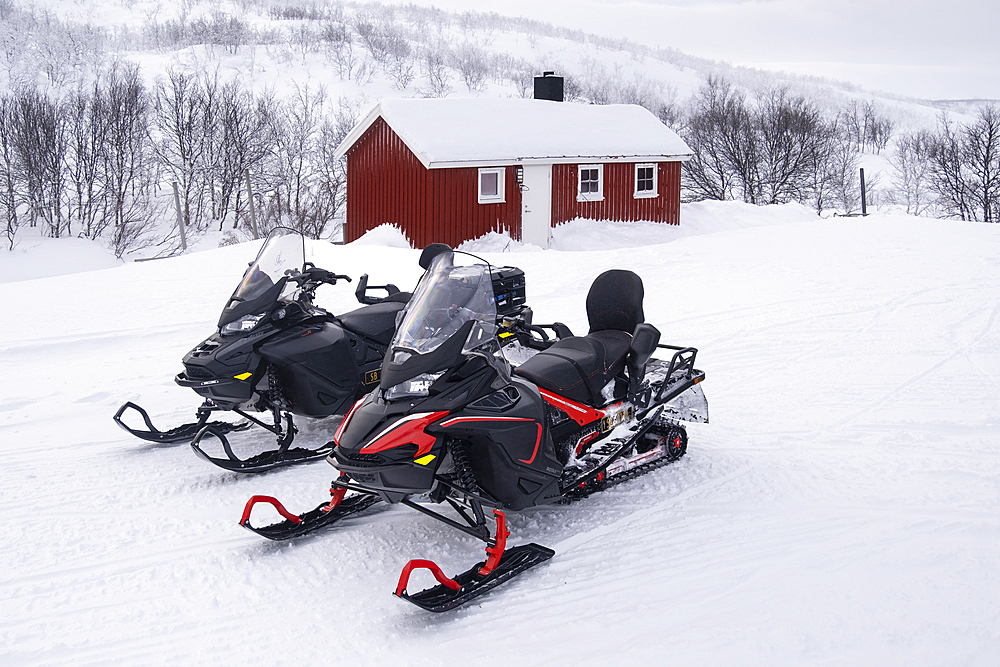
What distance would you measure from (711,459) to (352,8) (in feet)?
253

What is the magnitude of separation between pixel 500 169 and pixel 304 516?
532 inches

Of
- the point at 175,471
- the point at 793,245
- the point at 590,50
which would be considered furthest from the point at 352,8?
the point at 175,471

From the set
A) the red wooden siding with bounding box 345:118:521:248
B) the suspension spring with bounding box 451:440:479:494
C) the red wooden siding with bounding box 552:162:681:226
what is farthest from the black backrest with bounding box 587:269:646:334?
the red wooden siding with bounding box 552:162:681:226

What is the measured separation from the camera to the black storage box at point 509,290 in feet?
14.7

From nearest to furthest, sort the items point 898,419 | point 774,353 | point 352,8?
point 898,419, point 774,353, point 352,8

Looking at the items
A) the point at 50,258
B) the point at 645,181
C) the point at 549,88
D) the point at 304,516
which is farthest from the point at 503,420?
the point at 50,258

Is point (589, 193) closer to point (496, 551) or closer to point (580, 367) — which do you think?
point (580, 367)

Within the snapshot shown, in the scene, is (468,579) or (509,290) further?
(509,290)

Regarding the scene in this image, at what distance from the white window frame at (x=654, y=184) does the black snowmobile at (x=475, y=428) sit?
593 inches

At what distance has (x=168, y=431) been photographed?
5.14 metres

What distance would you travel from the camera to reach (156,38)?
50.9 meters

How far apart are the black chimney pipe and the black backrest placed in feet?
57.2

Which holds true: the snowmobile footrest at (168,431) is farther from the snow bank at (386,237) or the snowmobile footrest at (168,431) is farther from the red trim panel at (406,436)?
the snow bank at (386,237)

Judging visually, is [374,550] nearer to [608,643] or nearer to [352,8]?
[608,643]
